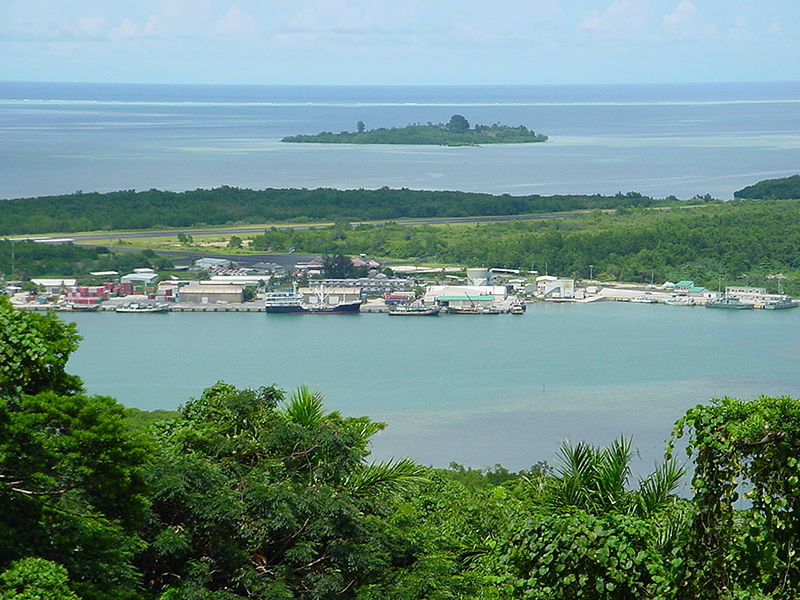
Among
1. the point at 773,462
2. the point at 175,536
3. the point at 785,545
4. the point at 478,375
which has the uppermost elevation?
the point at 773,462

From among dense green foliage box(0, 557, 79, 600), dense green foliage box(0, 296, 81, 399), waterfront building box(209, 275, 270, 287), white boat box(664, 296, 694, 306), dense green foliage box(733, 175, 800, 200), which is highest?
dense green foliage box(733, 175, 800, 200)

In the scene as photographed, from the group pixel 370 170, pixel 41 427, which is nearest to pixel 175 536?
pixel 41 427

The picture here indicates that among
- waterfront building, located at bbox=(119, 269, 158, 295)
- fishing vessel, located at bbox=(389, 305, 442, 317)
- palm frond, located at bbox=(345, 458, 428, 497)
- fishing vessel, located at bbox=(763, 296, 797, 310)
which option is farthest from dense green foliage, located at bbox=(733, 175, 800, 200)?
palm frond, located at bbox=(345, 458, 428, 497)

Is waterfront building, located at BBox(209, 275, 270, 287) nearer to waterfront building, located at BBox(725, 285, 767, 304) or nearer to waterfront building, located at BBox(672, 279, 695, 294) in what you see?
waterfront building, located at BBox(672, 279, 695, 294)

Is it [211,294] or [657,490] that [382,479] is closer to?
[657,490]

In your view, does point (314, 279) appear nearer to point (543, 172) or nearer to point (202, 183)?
point (202, 183)
